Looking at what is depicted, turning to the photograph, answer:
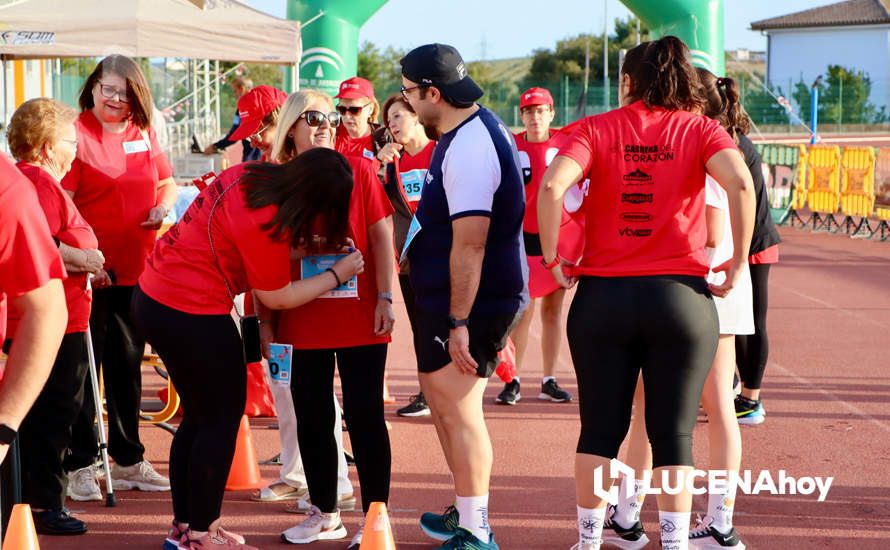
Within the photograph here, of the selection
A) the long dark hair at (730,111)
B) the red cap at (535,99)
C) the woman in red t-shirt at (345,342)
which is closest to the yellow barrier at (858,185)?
the red cap at (535,99)

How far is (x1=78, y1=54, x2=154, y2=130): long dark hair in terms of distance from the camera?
18.2 ft

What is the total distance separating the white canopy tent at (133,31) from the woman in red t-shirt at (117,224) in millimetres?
5145

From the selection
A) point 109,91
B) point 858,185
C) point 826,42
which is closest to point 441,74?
point 109,91

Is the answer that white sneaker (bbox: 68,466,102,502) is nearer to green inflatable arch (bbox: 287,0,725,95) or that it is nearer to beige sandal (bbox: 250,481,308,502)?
beige sandal (bbox: 250,481,308,502)

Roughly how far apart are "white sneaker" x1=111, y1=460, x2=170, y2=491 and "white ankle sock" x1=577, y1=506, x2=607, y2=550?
2.33 m

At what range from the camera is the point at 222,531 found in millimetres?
4582

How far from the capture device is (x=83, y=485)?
549 cm

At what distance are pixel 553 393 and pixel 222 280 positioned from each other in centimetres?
373

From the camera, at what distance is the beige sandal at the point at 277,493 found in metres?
5.48

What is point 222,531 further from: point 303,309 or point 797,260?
point 797,260

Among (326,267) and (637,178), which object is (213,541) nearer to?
(326,267)

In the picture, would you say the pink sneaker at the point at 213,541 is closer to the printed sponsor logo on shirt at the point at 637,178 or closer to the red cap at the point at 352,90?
the printed sponsor logo on shirt at the point at 637,178

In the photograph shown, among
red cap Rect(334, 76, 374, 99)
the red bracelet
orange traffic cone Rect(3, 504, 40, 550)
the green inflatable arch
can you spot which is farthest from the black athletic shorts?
the green inflatable arch

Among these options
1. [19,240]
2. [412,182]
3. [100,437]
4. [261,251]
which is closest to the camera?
[19,240]
